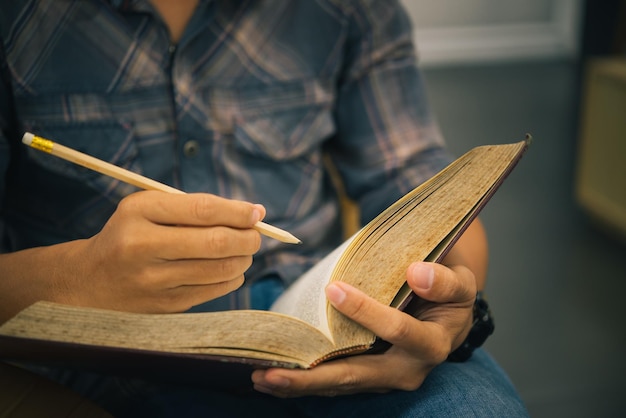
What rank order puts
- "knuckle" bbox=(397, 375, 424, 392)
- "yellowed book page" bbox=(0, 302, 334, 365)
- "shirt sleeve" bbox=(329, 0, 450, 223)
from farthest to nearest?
1. "shirt sleeve" bbox=(329, 0, 450, 223)
2. "knuckle" bbox=(397, 375, 424, 392)
3. "yellowed book page" bbox=(0, 302, 334, 365)

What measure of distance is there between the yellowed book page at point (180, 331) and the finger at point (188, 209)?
0.06 m

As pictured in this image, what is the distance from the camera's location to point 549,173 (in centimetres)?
204

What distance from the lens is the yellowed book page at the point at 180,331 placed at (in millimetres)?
403

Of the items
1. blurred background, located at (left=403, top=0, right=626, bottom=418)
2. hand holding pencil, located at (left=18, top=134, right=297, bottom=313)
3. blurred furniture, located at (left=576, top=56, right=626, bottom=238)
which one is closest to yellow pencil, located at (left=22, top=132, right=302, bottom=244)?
hand holding pencil, located at (left=18, top=134, right=297, bottom=313)

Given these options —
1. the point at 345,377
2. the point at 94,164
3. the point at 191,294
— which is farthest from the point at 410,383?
the point at 94,164

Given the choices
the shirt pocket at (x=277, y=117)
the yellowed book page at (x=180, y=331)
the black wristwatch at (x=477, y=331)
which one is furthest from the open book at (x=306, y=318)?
the shirt pocket at (x=277, y=117)

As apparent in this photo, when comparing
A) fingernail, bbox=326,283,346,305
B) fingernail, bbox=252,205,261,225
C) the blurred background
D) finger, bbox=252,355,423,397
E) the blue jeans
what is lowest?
the blurred background

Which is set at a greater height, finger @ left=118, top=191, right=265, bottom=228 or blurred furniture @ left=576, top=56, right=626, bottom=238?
finger @ left=118, top=191, right=265, bottom=228

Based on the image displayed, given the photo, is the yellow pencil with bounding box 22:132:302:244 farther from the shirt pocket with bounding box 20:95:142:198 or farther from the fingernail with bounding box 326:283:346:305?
the shirt pocket with bounding box 20:95:142:198

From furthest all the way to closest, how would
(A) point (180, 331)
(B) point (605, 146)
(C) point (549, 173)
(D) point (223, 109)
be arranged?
(C) point (549, 173), (B) point (605, 146), (D) point (223, 109), (A) point (180, 331)

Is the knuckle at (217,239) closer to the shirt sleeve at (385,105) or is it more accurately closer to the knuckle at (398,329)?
the knuckle at (398,329)

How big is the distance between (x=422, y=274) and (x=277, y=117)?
1.06 feet

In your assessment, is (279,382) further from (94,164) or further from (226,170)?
(226,170)

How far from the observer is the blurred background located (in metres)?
1.30
